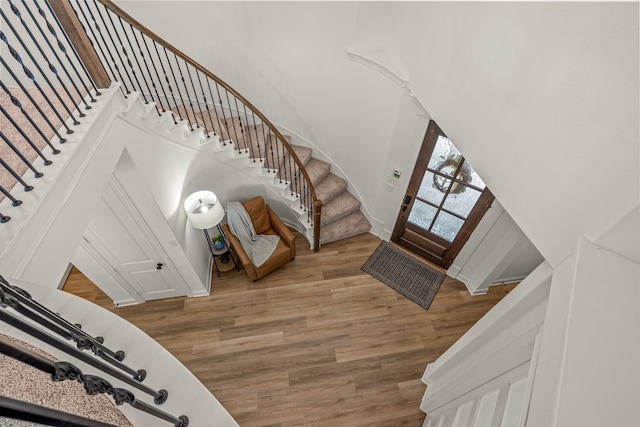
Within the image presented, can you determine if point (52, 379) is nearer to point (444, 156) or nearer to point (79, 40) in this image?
point (79, 40)

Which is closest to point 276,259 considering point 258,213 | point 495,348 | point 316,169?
point 258,213

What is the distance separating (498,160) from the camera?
2281 millimetres

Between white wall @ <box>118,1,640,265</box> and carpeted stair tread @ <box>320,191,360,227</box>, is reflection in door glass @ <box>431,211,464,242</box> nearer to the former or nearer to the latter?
white wall @ <box>118,1,640,265</box>

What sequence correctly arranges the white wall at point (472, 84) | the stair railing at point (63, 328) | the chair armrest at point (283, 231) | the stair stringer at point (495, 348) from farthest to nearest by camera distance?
1. the chair armrest at point (283, 231)
2. the stair stringer at point (495, 348)
3. the white wall at point (472, 84)
4. the stair railing at point (63, 328)

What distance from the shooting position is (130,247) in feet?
11.1

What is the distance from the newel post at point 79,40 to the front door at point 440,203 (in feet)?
10.4

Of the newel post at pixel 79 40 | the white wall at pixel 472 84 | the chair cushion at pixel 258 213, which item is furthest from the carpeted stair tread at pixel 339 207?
the newel post at pixel 79 40

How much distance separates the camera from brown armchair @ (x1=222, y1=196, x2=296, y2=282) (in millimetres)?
4148

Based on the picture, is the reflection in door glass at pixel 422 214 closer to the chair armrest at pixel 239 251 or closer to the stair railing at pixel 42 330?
the chair armrest at pixel 239 251

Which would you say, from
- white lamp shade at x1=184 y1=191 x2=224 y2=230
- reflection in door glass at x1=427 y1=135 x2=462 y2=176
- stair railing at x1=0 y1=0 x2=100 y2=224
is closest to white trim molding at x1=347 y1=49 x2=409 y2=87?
reflection in door glass at x1=427 y1=135 x2=462 y2=176

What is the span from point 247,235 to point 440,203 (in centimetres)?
268

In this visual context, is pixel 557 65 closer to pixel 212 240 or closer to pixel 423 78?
pixel 423 78

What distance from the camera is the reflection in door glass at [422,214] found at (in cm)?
Result: 425

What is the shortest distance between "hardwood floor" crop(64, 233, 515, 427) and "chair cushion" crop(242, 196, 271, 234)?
2.25ft
